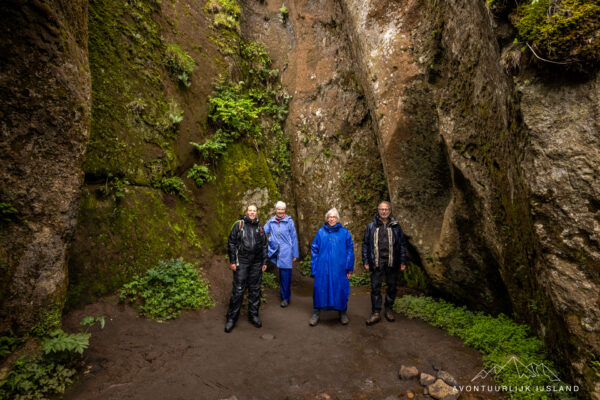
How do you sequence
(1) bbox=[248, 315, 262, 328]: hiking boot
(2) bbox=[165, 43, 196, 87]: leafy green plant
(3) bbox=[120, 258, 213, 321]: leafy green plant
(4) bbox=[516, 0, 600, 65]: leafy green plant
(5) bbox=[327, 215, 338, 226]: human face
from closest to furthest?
(4) bbox=[516, 0, 600, 65]: leafy green plant
(3) bbox=[120, 258, 213, 321]: leafy green plant
(1) bbox=[248, 315, 262, 328]: hiking boot
(5) bbox=[327, 215, 338, 226]: human face
(2) bbox=[165, 43, 196, 87]: leafy green plant

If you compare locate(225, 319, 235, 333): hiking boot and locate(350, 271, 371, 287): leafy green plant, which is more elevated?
locate(225, 319, 235, 333): hiking boot

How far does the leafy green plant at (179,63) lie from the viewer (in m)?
8.24

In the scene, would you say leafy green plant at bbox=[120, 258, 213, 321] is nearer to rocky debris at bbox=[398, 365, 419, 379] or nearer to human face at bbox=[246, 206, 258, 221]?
human face at bbox=[246, 206, 258, 221]

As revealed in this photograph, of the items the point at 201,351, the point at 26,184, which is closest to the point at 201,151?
the point at 26,184

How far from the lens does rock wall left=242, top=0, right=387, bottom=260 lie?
10.6 meters

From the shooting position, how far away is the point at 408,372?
4.18 meters

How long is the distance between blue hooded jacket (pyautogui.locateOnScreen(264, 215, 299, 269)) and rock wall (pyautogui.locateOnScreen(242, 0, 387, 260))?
3351mm

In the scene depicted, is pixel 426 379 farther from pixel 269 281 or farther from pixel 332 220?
pixel 269 281

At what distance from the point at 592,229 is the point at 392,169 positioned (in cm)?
512

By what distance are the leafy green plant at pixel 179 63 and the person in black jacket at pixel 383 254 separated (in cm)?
708

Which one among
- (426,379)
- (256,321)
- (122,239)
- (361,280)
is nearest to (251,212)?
(256,321)

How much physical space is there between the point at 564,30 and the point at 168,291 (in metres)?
7.82

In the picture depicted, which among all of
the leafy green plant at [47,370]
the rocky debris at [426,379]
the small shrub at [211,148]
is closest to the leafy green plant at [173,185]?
the small shrub at [211,148]

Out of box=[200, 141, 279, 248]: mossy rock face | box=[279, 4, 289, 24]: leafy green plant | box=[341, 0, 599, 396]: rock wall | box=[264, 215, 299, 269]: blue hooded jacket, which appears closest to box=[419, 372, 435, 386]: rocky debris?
box=[341, 0, 599, 396]: rock wall
